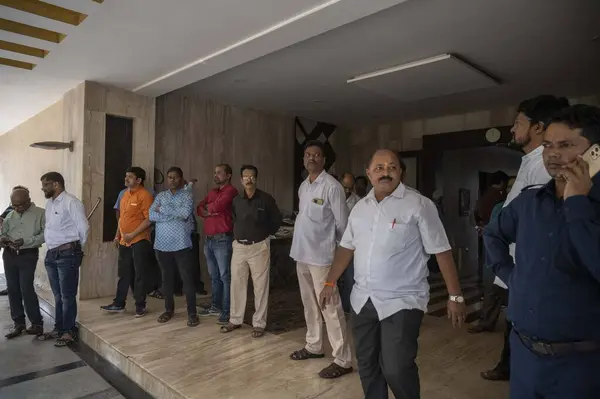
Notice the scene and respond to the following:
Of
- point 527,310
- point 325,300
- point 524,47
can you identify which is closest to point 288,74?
point 524,47

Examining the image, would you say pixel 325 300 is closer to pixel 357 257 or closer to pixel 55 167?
pixel 357 257

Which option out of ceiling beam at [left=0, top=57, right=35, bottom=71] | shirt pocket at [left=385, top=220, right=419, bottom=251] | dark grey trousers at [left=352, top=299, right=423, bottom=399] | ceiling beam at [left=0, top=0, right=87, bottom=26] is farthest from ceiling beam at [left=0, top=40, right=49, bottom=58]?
dark grey trousers at [left=352, top=299, right=423, bottom=399]

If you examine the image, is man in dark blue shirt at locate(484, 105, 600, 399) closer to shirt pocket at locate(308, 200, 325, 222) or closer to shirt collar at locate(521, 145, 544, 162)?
shirt collar at locate(521, 145, 544, 162)

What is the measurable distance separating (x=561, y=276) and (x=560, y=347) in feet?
0.67

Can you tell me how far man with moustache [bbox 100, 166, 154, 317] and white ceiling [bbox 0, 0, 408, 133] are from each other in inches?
43.9

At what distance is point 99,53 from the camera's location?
3799 millimetres

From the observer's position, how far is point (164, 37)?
11.2ft

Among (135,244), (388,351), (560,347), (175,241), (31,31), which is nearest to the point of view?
(560,347)

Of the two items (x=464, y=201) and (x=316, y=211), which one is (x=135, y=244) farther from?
(x=464, y=201)

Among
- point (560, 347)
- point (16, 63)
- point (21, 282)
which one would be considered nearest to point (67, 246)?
point (21, 282)

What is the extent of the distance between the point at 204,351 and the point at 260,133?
423cm

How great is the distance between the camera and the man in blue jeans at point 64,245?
138 inches

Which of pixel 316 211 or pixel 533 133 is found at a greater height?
pixel 533 133

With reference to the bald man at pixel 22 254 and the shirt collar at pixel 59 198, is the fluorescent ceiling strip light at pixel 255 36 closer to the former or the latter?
the shirt collar at pixel 59 198
